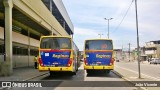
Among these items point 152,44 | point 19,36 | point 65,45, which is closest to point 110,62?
point 65,45

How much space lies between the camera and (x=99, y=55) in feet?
96.9

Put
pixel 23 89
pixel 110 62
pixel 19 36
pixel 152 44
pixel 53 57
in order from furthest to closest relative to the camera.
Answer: pixel 152 44 → pixel 19 36 → pixel 110 62 → pixel 53 57 → pixel 23 89

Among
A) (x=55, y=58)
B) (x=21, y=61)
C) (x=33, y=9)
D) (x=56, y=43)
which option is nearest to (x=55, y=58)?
(x=55, y=58)

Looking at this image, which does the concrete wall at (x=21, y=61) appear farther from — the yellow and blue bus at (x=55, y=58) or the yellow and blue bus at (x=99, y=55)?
the yellow and blue bus at (x=55, y=58)

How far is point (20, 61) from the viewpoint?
1794 inches

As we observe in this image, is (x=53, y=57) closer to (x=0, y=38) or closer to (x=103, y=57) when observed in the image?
(x=103, y=57)

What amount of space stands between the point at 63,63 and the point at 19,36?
1982 centimetres

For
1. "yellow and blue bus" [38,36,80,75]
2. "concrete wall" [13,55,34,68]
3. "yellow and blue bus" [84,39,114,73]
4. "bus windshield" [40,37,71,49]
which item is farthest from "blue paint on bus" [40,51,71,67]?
"concrete wall" [13,55,34,68]

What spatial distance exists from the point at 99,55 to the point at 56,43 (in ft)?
17.9

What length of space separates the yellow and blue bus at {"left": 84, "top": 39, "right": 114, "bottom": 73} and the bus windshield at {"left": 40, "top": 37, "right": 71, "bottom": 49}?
180 inches

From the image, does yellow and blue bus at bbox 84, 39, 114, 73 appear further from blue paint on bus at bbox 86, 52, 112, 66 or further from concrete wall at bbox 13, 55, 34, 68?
concrete wall at bbox 13, 55, 34, 68

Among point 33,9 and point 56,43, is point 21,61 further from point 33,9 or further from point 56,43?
point 56,43

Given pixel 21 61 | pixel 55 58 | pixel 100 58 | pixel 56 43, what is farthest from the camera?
pixel 21 61

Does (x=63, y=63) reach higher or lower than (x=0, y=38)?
lower
